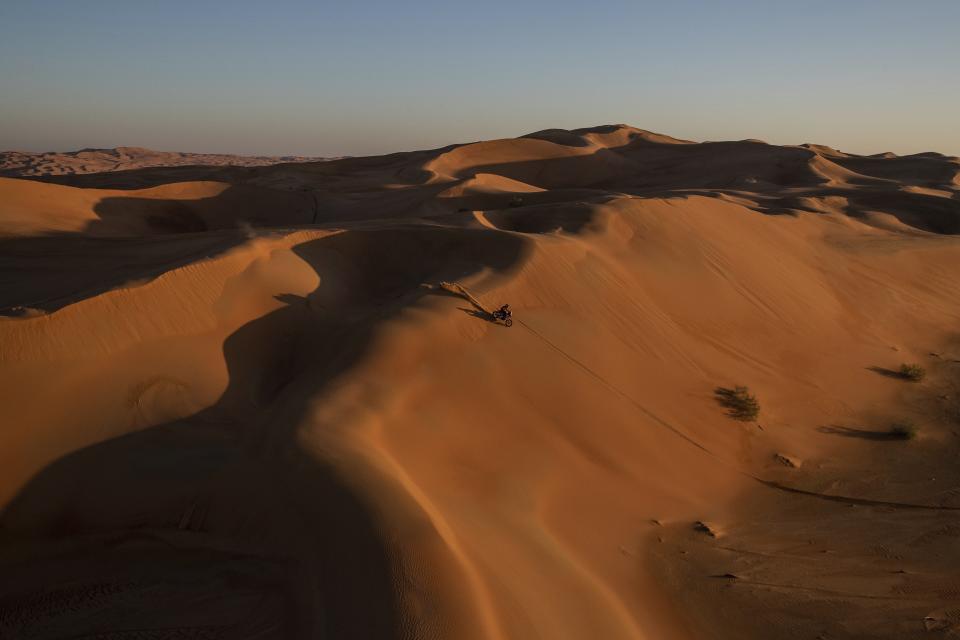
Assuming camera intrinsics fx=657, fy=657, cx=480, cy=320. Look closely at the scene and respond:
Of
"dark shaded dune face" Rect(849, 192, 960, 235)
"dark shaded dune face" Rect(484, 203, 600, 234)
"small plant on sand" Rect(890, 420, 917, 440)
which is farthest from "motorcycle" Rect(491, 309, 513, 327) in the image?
"dark shaded dune face" Rect(849, 192, 960, 235)

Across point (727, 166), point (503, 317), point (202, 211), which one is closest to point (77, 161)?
point (202, 211)

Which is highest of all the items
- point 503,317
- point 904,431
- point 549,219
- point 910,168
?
point 910,168

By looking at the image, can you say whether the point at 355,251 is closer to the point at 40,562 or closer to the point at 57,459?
the point at 57,459

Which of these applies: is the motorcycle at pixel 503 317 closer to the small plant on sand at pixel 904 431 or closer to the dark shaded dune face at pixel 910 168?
the small plant on sand at pixel 904 431

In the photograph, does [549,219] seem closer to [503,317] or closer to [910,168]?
[503,317]

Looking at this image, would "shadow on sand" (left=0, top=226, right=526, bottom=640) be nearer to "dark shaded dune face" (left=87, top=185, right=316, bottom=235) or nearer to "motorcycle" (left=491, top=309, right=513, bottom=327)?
"motorcycle" (left=491, top=309, right=513, bottom=327)

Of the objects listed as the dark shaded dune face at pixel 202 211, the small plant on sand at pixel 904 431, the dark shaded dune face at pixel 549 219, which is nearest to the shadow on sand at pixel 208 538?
the dark shaded dune face at pixel 549 219

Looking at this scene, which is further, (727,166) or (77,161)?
(77,161)
